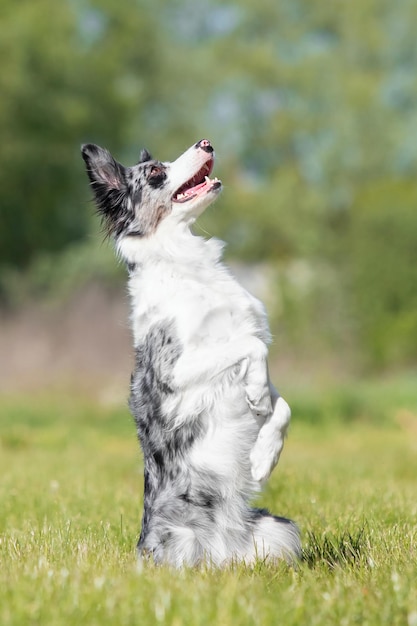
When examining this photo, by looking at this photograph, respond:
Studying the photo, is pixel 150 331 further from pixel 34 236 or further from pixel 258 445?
pixel 34 236

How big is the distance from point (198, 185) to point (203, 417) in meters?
1.24

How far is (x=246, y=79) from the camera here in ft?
110

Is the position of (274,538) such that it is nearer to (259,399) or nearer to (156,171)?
(259,399)

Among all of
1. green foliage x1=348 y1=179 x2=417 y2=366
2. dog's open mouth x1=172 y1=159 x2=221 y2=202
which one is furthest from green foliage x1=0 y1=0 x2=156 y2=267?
dog's open mouth x1=172 y1=159 x2=221 y2=202

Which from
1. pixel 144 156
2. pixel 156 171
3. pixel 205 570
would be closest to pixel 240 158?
pixel 144 156

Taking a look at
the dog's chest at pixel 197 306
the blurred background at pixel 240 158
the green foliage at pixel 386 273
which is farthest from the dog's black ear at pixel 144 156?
the green foliage at pixel 386 273

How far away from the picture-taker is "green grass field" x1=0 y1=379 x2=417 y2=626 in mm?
3576

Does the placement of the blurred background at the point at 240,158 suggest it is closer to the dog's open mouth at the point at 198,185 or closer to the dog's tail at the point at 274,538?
the dog's open mouth at the point at 198,185

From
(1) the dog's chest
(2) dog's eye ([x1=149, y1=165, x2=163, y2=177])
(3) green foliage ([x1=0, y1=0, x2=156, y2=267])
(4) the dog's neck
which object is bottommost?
(1) the dog's chest

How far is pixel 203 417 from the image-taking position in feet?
14.6

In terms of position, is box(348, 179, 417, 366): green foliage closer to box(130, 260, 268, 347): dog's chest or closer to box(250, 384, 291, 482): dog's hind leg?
box(130, 260, 268, 347): dog's chest

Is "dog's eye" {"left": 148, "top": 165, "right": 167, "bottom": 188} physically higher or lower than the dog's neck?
higher

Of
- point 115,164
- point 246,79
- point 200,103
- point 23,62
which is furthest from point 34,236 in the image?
point 115,164

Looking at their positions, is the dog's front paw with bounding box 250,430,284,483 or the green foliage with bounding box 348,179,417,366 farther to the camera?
the green foliage with bounding box 348,179,417,366
